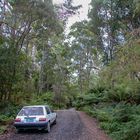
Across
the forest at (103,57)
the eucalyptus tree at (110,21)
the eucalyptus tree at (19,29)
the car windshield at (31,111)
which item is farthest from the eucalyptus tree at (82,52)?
the car windshield at (31,111)

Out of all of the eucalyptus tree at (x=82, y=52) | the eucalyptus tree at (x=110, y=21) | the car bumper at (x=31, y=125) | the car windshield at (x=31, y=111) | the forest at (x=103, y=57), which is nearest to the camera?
the forest at (x=103, y=57)

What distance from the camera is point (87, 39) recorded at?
4850cm

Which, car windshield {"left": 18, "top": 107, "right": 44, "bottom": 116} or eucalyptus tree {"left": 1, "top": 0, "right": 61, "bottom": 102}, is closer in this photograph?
car windshield {"left": 18, "top": 107, "right": 44, "bottom": 116}

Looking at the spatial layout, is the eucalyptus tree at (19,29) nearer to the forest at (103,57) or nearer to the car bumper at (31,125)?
the forest at (103,57)

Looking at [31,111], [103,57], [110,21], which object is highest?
[110,21]

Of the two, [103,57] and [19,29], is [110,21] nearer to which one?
[103,57]

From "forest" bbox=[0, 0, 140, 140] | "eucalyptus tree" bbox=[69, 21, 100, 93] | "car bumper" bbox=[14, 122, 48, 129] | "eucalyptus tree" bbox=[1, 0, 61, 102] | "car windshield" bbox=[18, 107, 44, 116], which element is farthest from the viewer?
"eucalyptus tree" bbox=[69, 21, 100, 93]

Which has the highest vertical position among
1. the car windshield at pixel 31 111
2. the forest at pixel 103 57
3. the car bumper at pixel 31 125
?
the forest at pixel 103 57

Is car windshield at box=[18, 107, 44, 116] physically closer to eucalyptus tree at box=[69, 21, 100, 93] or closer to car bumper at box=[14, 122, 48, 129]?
car bumper at box=[14, 122, 48, 129]

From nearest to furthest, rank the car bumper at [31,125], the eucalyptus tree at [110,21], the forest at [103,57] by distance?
the forest at [103,57]
the car bumper at [31,125]
the eucalyptus tree at [110,21]

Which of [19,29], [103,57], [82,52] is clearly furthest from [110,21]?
[82,52]

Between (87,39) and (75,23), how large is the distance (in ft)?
10.6

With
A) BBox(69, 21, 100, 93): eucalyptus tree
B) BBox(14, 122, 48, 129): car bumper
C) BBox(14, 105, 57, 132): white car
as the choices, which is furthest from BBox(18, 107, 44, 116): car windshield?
BBox(69, 21, 100, 93): eucalyptus tree

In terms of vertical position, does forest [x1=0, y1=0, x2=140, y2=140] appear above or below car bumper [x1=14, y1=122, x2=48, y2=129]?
above
